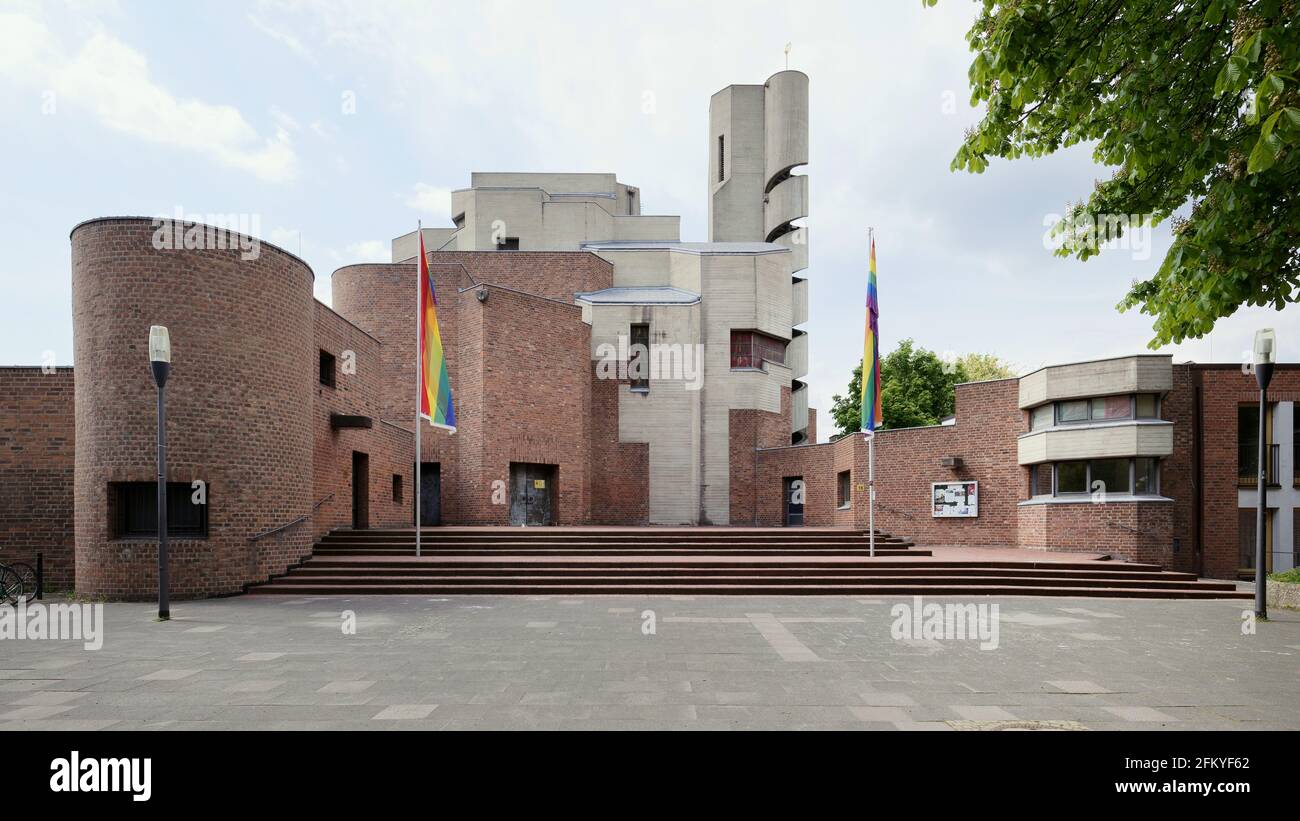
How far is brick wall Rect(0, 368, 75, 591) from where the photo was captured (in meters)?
13.2

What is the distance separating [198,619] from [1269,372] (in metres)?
16.7

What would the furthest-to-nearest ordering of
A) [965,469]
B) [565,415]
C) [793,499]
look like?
[793,499] < [565,415] < [965,469]

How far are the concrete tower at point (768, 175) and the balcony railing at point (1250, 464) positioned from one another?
17556 millimetres

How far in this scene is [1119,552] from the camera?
17234 mm

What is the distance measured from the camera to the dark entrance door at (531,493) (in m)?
23.5

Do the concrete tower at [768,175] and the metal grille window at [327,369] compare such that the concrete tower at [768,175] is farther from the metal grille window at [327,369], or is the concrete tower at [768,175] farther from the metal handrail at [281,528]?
the metal handrail at [281,528]

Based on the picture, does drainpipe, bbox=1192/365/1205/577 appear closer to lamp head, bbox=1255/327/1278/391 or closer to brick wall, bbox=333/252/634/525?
lamp head, bbox=1255/327/1278/391

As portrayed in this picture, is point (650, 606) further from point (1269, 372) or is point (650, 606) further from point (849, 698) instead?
point (1269, 372)

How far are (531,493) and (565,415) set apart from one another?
10.1ft

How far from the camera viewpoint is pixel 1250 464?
59.5 feet

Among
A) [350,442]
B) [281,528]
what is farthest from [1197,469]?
[350,442]

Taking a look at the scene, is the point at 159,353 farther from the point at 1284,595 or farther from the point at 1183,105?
the point at 1284,595

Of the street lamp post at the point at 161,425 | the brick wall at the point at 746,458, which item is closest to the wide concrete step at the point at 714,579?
the street lamp post at the point at 161,425

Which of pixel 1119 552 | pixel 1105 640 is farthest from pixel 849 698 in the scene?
pixel 1119 552
